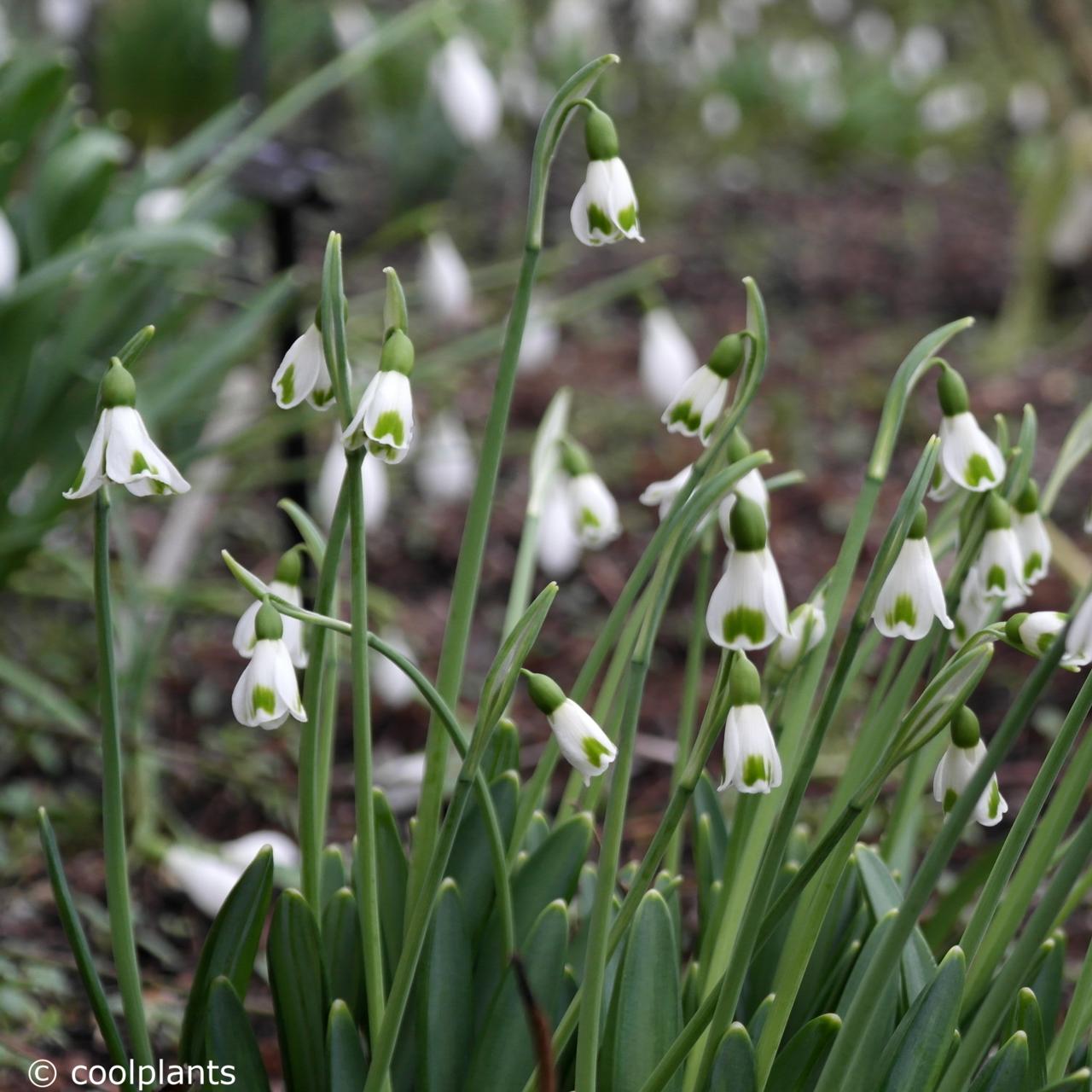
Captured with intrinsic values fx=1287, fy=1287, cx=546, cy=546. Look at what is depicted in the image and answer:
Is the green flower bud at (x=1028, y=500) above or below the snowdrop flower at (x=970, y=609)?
above

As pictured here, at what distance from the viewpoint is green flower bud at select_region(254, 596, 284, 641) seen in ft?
2.75

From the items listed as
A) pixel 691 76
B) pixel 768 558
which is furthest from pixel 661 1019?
pixel 691 76

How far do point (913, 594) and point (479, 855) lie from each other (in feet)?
1.48

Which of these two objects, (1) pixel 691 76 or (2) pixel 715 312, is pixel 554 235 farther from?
(1) pixel 691 76

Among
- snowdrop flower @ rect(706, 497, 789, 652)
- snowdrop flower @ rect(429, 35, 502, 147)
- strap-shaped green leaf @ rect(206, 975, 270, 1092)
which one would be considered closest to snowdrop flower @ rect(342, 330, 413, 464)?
snowdrop flower @ rect(706, 497, 789, 652)

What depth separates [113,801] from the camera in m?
0.90

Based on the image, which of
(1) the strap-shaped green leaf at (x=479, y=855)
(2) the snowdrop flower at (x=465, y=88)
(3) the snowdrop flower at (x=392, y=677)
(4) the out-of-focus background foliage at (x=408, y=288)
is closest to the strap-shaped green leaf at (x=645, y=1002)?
(1) the strap-shaped green leaf at (x=479, y=855)

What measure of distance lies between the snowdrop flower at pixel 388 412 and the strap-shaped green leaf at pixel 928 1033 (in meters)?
0.51

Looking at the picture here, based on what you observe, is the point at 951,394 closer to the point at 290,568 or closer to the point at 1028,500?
the point at 1028,500

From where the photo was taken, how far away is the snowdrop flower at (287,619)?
0.89m

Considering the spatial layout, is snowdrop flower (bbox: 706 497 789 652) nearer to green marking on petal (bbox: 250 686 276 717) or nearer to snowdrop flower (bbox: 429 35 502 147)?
green marking on petal (bbox: 250 686 276 717)

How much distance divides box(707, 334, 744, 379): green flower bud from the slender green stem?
42 cm

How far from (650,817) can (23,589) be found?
105 centimetres

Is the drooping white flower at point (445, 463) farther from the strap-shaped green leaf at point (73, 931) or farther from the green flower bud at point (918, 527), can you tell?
the green flower bud at point (918, 527)
